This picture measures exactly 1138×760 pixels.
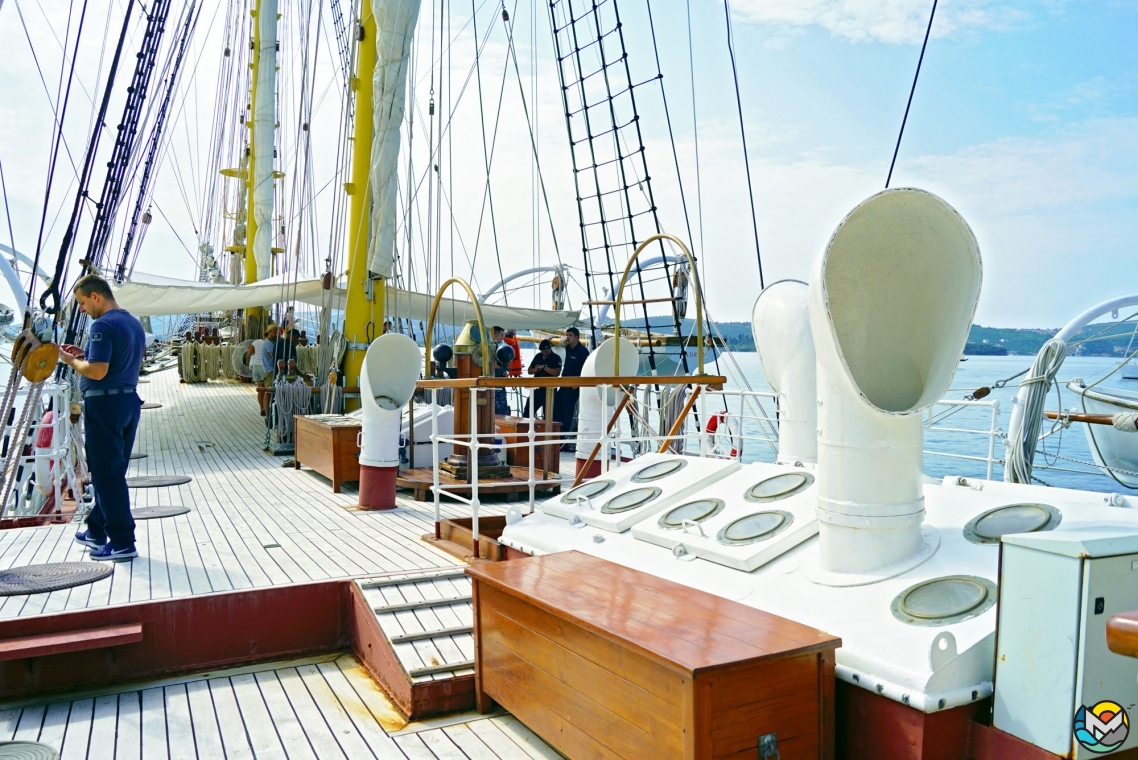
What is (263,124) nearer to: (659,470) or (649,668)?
(659,470)

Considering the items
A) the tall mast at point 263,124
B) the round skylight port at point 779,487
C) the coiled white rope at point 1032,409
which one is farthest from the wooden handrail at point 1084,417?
the tall mast at point 263,124

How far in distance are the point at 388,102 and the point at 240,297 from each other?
444 centimetres

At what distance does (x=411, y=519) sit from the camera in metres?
6.73

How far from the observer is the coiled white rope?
648 cm

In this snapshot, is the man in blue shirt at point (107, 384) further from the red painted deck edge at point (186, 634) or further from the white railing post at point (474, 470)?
the white railing post at point (474, 470)

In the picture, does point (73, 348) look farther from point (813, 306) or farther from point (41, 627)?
point (813, 306)

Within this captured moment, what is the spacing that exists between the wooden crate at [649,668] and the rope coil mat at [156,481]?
230 inches

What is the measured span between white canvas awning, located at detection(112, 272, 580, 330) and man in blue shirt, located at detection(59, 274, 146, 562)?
6.32 m

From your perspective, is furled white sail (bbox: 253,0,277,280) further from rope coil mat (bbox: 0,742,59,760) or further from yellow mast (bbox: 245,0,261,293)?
rope coil mat (bbox: 0,742,59,760)

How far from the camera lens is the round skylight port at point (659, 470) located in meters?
5.02

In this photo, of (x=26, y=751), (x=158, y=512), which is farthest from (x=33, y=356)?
(x=158, y=512)

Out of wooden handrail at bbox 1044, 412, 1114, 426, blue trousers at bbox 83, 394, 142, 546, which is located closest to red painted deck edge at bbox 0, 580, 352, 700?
blue trousers at bbox 83, 394, 142, 546

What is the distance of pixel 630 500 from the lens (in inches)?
185

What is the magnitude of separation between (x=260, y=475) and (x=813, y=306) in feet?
24.4
